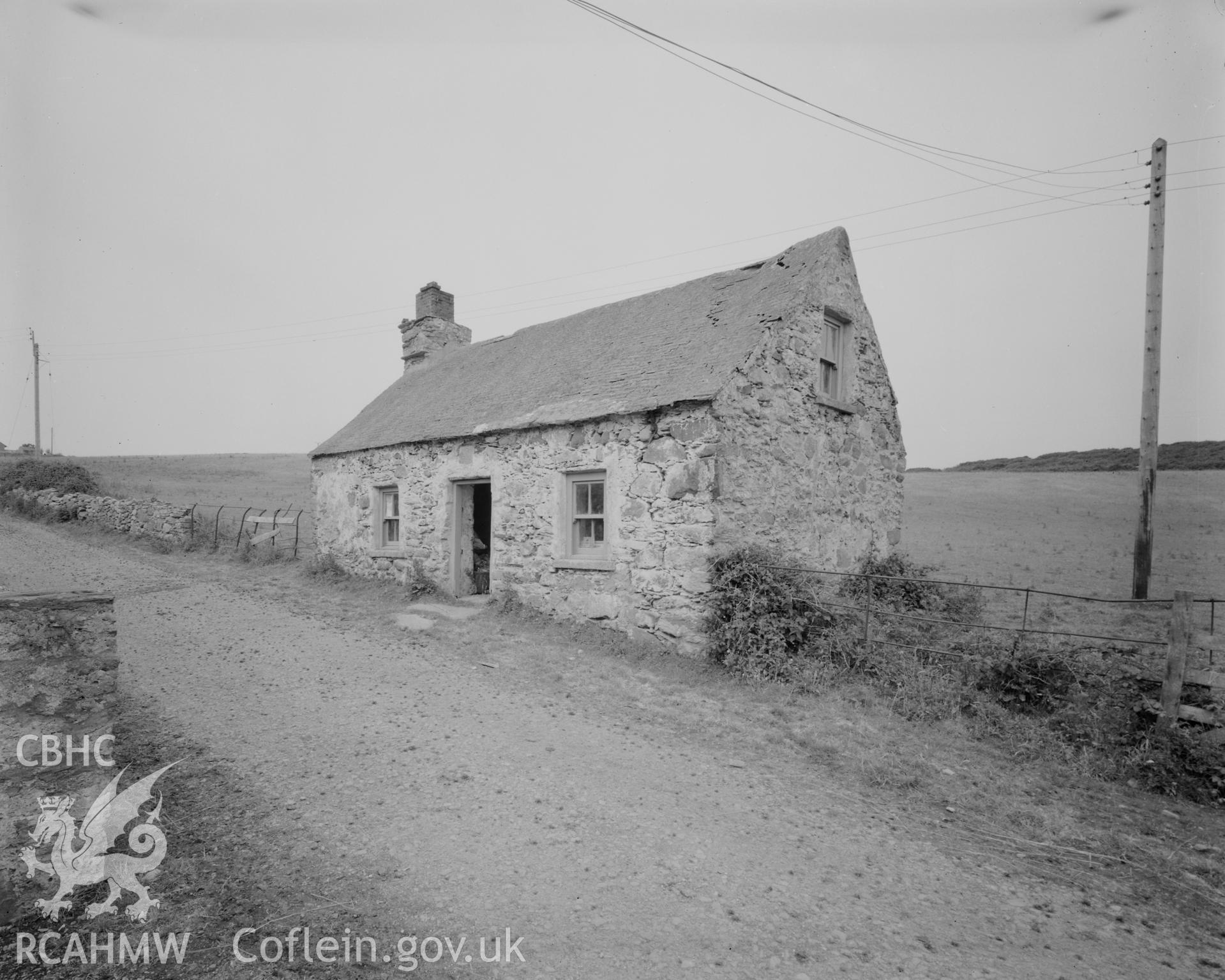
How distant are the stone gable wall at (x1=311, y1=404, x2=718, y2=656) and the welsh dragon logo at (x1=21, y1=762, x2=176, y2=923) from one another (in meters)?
5.71

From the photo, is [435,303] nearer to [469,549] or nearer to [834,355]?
[469,549]

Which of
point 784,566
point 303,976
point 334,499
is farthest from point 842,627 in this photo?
point 334,499

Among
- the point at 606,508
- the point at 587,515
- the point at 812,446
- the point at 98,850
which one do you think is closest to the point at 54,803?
the point at 98,850

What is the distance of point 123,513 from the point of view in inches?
774

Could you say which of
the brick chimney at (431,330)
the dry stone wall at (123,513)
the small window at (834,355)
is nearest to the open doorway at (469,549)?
the small window at (834,355)

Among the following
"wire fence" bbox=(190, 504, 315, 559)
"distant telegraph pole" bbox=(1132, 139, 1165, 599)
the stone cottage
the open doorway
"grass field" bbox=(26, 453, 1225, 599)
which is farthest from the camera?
"wire fence" bbox=(190, 504, 315, 559)

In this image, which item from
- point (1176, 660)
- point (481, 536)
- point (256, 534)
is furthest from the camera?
point (256, 534)

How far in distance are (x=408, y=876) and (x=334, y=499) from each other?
1299 cm

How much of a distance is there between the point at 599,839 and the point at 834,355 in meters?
8.87

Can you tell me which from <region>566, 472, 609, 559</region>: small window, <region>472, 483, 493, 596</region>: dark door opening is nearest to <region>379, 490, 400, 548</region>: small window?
<region>472, 483, 493, 596</region>: dark door opening

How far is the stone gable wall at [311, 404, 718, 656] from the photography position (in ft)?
26.1

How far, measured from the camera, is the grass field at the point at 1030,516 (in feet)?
48.3

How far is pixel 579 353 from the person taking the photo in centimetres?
1169

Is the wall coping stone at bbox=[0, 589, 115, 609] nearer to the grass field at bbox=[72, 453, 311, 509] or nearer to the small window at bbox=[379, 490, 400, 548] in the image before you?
the small window at bbox=[379, 490, 400, 548]
